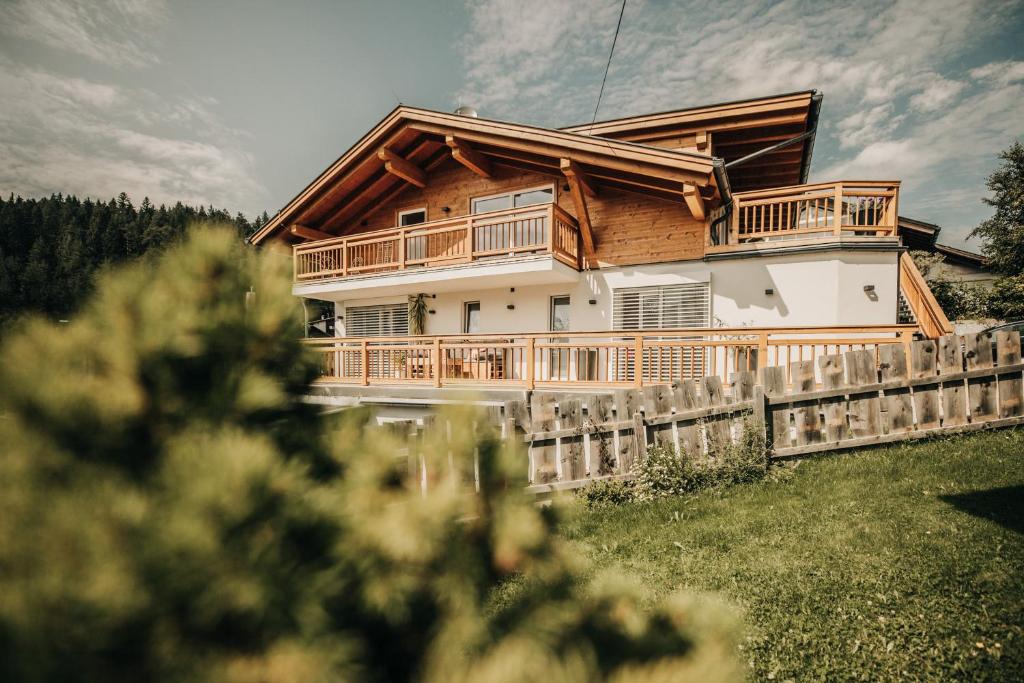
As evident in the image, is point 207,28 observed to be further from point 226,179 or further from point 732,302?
point 226,179

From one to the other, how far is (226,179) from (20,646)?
60673 mm

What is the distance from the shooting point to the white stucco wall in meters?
10.5

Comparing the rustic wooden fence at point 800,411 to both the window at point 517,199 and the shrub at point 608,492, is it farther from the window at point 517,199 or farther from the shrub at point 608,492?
the window at point 517,199

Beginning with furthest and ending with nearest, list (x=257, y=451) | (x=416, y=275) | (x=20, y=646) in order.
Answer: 1. (x=416, y=275)
2. (x=257, y=451)
3. (x=20, y=646)

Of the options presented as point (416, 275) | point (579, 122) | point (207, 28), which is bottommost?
point (416, 275)

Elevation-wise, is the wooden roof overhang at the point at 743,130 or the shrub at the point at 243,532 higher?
the wooden roof overhang at the point at 743,130

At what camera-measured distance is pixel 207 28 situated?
20703 mm

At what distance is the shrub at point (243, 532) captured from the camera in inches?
19.6

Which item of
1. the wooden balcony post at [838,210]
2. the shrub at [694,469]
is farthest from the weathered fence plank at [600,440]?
the wooden balcony post at [838,210]

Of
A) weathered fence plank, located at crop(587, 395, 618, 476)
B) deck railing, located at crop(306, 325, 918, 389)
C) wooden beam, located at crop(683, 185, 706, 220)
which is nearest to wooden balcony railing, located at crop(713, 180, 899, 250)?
wooden beam, located at crop(683, 185, 706, 220)

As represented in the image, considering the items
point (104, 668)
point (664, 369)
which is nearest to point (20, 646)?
point (104, 668)

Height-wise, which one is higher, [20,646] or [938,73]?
[938,73]

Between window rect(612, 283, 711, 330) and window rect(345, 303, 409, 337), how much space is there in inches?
300

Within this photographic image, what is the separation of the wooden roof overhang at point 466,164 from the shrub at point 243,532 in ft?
35.1
